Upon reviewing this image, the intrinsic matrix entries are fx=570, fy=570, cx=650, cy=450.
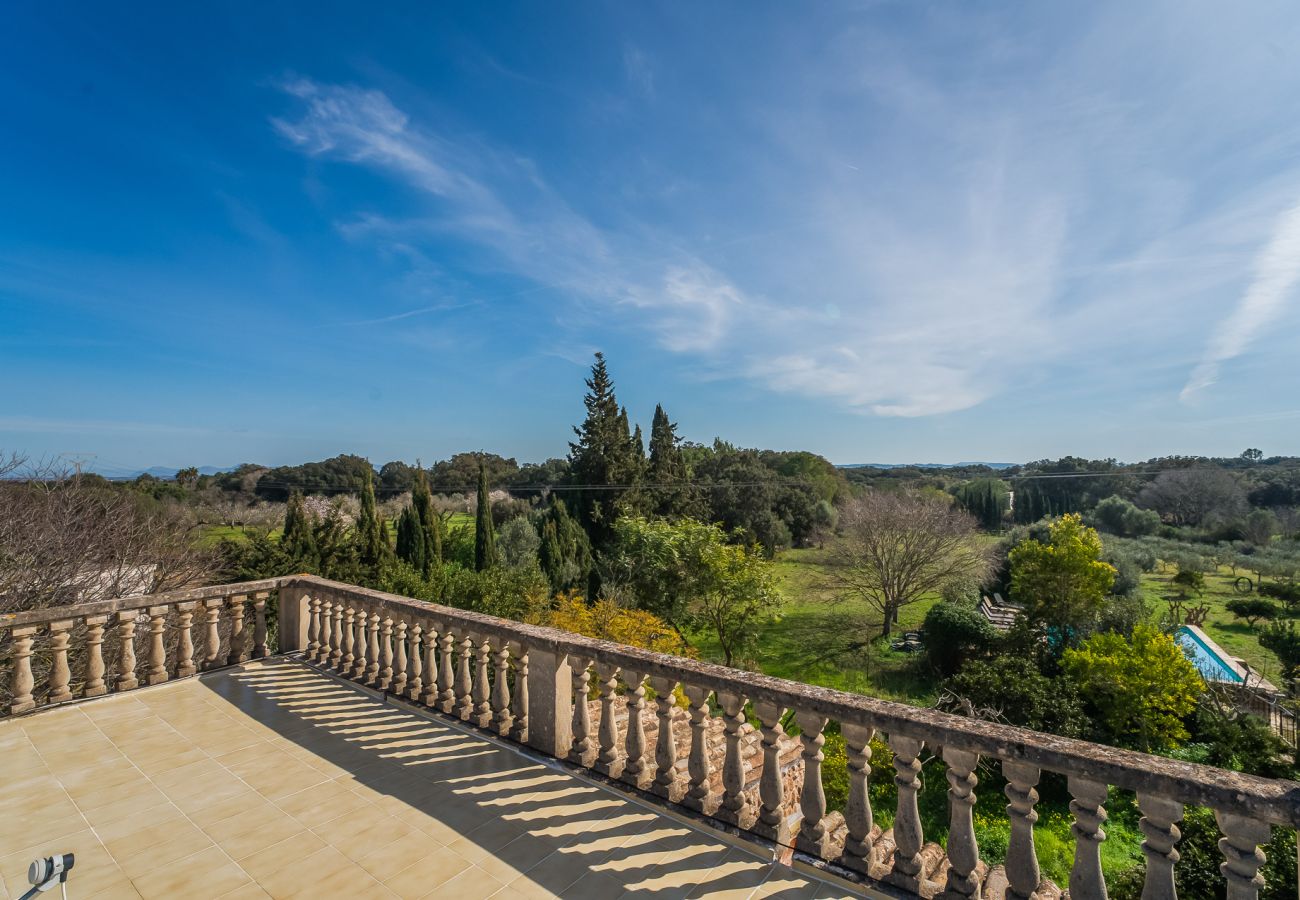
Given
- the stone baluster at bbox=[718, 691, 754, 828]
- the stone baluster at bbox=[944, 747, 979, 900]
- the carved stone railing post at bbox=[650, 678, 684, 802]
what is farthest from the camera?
the carved stone railing post at bbox=[650, 678, 684, 802]

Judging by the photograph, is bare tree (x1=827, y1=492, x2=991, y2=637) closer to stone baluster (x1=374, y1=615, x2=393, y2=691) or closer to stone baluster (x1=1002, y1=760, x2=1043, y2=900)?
stone baluster (x1=374, y1=615, x2=393, y2=691)

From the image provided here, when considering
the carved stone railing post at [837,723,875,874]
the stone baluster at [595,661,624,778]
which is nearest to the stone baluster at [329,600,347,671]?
the stone baluster at [595,661,624,778]

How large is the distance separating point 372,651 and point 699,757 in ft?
10.7

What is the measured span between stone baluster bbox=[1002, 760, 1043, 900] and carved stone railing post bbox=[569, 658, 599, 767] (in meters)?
2.09

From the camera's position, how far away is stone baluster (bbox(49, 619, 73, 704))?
4393 mm

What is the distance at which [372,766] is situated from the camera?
343cm

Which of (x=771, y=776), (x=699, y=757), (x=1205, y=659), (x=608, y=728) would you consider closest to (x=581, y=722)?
(x=608, y=728)

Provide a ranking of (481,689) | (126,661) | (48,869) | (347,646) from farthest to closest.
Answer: (347,646), (126,661), (481,689), (48,869)

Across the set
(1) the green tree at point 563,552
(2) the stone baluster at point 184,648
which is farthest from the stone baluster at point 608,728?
(1) the green tree at point 563,552

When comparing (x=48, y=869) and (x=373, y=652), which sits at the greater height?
(x=48, y=869)

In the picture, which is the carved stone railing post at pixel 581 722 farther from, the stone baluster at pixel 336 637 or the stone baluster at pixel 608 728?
the stone baluster at pixel 336 637

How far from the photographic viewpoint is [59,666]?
4418 mm

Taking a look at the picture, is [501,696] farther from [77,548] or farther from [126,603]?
[77,548]

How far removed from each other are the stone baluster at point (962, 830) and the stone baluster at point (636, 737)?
150 cm
